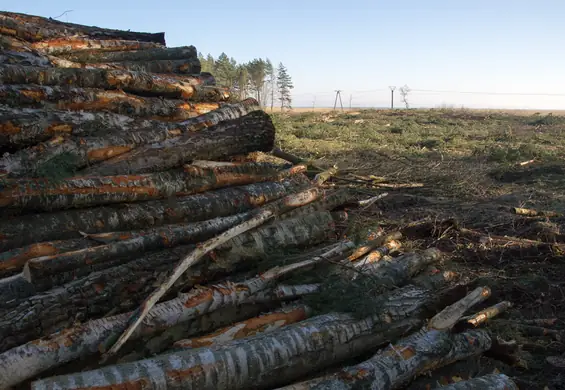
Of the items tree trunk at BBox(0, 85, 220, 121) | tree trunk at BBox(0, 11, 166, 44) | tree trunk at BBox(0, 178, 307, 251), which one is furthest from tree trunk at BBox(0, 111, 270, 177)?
tree trunk at BBox(0, 11, 166, 44)

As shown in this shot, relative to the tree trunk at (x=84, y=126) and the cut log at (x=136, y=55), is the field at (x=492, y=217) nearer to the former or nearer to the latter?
the tree trunk at (x=84, y=126)

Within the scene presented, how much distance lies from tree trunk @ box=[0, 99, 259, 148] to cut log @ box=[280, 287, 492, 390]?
10.8 ft

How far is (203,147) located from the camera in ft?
17.2

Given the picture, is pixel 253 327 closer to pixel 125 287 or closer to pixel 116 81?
pixel 125 287

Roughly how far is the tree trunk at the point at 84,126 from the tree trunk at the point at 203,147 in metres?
0.21

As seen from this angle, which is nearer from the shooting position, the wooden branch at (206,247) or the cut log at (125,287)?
the wooden branch at (206,247)

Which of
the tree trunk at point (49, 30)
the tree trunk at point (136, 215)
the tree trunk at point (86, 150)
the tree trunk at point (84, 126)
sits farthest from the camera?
the tree trunk at point (49, 30)

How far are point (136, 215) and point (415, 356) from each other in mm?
2740

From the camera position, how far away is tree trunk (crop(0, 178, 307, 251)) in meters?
3.87

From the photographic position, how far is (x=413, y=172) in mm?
13531

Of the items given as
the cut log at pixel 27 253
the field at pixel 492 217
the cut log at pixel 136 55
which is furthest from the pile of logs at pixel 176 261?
the cut log at pixel 136 55

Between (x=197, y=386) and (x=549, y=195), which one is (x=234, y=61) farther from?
(x=197, y=386)

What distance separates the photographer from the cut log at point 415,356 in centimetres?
306

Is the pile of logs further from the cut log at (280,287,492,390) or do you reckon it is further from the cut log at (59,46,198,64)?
the cut log at (59,46,198,64)
